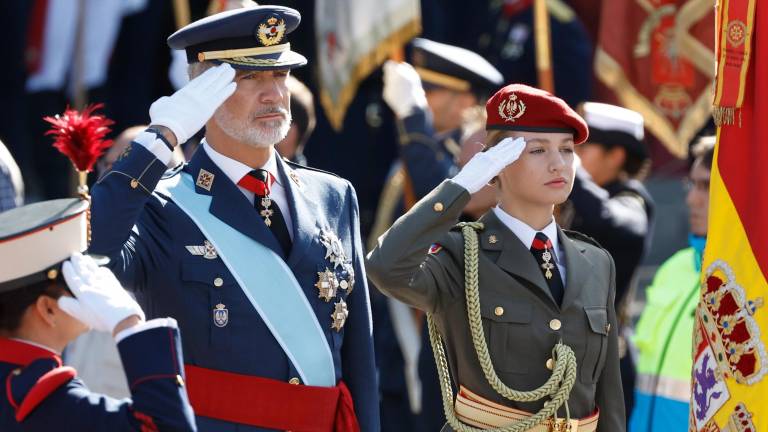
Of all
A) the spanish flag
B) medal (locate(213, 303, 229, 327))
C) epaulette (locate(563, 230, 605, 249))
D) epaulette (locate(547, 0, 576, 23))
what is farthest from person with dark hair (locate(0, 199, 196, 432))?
epaulette (locate(547, 0, 576, 23))

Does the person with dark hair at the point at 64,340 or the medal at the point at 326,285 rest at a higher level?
the person with dark hair at the point at 64,340

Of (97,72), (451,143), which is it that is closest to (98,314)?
(451,143)

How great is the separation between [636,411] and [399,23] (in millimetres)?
3369

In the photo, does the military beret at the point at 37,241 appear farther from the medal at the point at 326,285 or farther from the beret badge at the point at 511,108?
the beret badge at the point at 511,108

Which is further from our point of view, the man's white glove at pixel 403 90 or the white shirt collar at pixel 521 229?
the man's white glove at pixel 403 90

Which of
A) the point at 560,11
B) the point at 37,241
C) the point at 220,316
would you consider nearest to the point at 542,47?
the point at 560,11

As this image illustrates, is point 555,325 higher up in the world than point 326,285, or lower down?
lower down

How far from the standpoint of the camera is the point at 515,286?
4.88 metres

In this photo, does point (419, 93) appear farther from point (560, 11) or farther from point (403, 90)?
point (560, 11)

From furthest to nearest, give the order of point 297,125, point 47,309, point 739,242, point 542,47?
point 542,47, point 297,125, point 739,242, point 47,309

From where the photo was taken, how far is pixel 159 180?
464 centimetres

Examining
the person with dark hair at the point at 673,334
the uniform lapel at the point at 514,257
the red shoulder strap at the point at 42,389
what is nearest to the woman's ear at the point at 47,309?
the red shoulder strap at the point at 42,389

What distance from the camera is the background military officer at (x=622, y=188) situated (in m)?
7.05

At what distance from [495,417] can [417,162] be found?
8.37 feet
